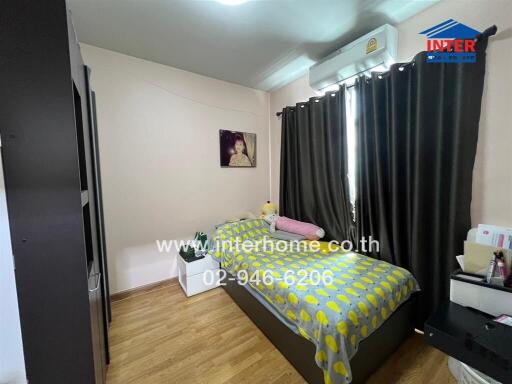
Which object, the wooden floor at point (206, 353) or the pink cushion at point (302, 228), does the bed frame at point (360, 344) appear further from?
the pink cushion at point (302, 228)

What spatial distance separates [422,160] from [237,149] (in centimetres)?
210

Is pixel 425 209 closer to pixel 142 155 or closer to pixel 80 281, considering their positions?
pixel 80 281

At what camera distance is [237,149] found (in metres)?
3.00

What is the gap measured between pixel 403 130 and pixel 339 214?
39.0 inches

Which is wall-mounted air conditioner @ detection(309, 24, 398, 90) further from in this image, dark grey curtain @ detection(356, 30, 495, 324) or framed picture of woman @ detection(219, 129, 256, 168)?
framed picture of woman @ detection(219, 129, 256, 168)

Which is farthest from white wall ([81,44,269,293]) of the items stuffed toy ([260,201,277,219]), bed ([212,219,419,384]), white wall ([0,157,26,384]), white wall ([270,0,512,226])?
white wall ([270,0,512,226])

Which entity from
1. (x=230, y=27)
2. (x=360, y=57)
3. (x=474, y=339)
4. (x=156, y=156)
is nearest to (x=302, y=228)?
(x=474, y=339)

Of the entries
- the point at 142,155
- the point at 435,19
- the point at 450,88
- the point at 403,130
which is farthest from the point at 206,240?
the point at 435,19

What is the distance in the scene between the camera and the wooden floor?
1392mm

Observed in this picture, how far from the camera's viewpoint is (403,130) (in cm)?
176

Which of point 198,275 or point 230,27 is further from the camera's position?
point 198,275

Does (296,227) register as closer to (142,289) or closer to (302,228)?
(302,228)

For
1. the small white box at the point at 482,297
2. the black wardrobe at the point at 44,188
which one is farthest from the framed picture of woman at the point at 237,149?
the small white box at the point at 482,297

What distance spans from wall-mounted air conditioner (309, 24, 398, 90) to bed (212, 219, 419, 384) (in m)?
1.74
